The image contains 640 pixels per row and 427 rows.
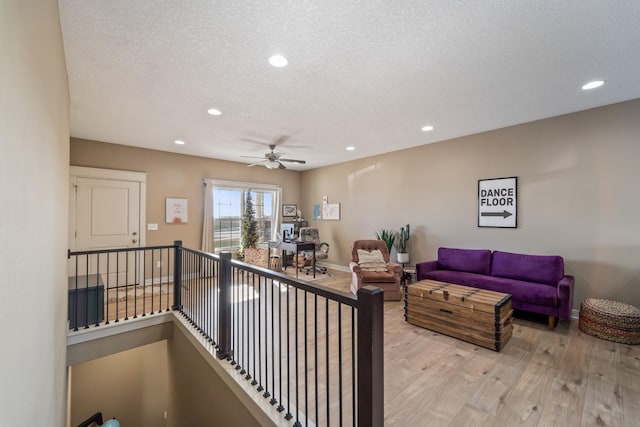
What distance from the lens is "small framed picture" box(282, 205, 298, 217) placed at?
7.40 m

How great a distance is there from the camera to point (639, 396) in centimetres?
208

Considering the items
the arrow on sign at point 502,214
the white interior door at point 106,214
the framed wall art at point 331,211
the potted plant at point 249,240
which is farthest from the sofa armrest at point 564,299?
the white interior door at point 106,214

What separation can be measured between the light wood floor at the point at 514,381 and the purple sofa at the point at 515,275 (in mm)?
343

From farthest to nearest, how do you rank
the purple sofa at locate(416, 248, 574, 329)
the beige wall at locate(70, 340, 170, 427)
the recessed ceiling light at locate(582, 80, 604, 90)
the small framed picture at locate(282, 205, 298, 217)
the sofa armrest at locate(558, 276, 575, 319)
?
the small framed picture at locate(282, 205, 298, 217), the beige wall at locate(70, 340, 170, 427), the purple sofa at locate(416, 248, 574, 329), the sofa armrest at locate(558, 276, 575, 319), the recessed ceiling light at locate(582, 80, 604, 90)

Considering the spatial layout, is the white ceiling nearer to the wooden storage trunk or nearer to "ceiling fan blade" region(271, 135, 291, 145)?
"ceiling fan blade" region(271, 135, 291, 145)

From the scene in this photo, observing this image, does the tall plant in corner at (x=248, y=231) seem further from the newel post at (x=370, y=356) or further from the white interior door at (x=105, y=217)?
the newel post at (x=370, y=356)

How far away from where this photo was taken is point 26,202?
1.16 meters

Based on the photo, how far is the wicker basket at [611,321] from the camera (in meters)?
2.87

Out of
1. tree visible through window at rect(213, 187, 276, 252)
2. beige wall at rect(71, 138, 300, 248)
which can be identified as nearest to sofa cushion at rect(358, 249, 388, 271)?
tree visible through window at rect(213, 187, 276, 252)

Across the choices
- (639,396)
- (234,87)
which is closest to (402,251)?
(639,396)

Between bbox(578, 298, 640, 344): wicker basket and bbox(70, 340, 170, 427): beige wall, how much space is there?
623cm

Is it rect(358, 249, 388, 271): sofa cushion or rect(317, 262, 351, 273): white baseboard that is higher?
rect(358, 249, 388, 271): sofa cushion

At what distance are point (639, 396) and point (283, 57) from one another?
393 cm

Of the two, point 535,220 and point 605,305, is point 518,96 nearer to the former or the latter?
point 535,220
